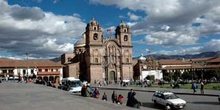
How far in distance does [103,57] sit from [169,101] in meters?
62.9

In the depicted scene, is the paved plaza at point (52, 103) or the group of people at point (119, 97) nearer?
the paved plaza at point (52, 103)

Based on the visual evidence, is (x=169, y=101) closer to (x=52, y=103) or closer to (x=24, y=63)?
(x=52, y=103)

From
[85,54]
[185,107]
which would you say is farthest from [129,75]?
[185,107]

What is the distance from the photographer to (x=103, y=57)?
83750 mm

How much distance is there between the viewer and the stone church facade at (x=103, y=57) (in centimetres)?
8150

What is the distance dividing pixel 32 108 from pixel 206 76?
6669 cm

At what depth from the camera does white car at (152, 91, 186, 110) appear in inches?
817

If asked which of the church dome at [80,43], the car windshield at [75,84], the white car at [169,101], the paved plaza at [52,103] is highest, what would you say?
the church dome at [80,43]

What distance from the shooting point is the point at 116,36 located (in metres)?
87.7

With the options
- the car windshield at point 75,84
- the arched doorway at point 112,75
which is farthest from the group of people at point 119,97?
the arched doorway at point 112,75

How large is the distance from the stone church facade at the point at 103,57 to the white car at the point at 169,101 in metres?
57.5

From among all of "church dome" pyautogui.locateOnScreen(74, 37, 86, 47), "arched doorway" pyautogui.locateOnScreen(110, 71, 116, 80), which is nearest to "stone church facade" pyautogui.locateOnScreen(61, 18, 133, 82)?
"arched doorway" pyautogui.locateOnScreen(110, 71, 116, 80)

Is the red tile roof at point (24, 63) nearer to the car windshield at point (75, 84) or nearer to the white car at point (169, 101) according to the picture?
the car windshield at point (75, 84)

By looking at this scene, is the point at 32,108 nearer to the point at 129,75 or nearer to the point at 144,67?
the point at 129,75
